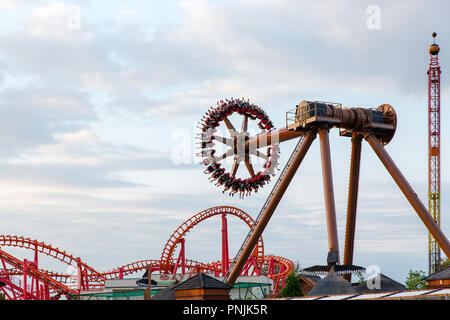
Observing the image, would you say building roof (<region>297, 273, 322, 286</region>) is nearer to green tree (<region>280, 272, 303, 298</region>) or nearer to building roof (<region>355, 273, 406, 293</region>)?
green tree (<region>280, 272, 303, 298</region>)

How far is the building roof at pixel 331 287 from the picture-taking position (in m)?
36.4

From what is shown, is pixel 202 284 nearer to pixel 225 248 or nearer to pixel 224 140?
pixel 224 140

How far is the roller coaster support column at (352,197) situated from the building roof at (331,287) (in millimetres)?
8203

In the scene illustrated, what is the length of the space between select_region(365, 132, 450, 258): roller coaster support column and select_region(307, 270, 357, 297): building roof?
664 cm

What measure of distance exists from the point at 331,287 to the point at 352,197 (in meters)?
9.99

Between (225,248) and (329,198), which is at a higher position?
(329,198)

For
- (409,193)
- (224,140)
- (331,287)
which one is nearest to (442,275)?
(409,193)

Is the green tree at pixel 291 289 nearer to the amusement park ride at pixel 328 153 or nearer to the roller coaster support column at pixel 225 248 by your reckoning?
the amusement park ride at pixel 328 153

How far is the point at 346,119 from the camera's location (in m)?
43.9

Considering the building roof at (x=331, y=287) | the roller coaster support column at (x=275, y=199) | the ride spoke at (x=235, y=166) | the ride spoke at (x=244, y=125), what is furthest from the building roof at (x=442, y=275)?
the ride spoke at (x=244, y=125)

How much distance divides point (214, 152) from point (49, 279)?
75.1 ft

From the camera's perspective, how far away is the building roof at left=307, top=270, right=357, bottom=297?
3644cm

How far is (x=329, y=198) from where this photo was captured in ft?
136
